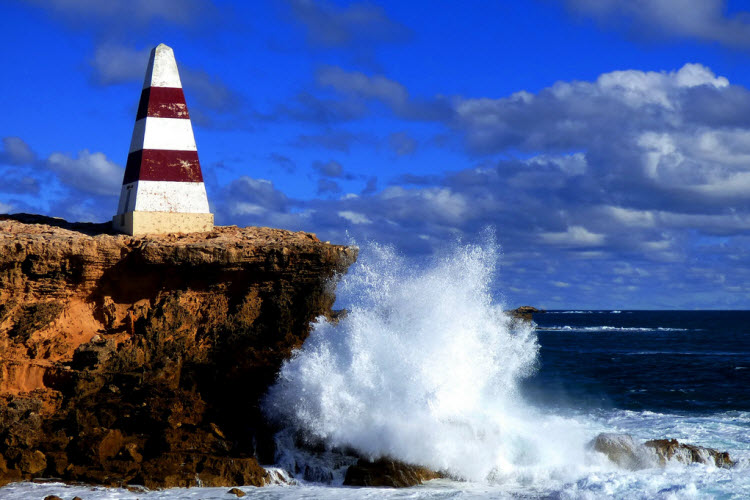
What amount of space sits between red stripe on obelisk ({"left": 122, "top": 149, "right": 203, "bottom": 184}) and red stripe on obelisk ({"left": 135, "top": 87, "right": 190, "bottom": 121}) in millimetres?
593

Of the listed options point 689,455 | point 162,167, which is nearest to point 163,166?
point 162,167

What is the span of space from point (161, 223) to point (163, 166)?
2.88 feet

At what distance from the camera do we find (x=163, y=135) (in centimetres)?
1130

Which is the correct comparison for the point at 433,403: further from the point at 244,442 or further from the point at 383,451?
the point at 244,442

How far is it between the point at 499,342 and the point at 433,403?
1724 mm

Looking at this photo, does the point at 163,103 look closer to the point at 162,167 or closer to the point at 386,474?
the point at 162,167

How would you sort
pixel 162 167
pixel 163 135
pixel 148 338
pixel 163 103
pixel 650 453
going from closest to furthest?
pixel 148 338
pixel 650 453
pixel 162 167
pixel 163 135
pixel 163 103

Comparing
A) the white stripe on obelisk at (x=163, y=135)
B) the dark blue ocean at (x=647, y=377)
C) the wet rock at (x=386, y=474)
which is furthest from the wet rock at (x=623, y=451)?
the white stripe on obelisk at (x=163, y=135)

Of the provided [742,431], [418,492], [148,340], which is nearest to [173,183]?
[148,340]

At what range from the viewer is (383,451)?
31.1 ft

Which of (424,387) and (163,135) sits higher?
(163,135)

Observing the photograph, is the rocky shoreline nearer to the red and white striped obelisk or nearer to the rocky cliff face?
the rocky cliff face

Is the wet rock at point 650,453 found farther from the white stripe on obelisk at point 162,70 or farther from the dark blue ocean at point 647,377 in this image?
the white stripe on obelisk at point 162,70

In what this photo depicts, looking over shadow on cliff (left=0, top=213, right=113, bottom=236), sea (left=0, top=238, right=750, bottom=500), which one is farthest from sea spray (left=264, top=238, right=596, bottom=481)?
shadow on cliff (left=0, top=213, right=113, bottom=236)
